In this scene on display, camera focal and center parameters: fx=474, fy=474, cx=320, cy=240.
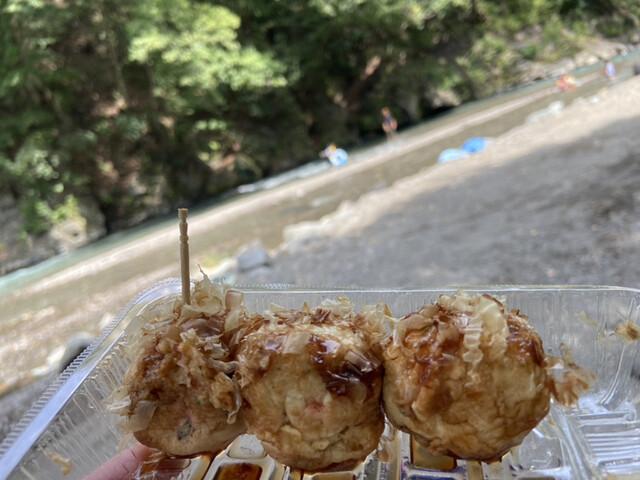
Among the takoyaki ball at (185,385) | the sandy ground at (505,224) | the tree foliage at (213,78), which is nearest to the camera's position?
the takoyaki ball at (185,385)

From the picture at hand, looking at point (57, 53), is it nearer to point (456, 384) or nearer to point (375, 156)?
point (375, 156)

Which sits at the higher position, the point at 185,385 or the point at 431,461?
the point at 185,385

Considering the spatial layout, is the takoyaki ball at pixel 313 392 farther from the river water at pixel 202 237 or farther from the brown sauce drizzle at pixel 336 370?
the river water at pixel 202 237

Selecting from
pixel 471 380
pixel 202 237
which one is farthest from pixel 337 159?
pixel 471 380

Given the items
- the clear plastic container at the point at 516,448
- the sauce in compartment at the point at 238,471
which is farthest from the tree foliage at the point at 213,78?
the sauce in compartment at the point at 238,471

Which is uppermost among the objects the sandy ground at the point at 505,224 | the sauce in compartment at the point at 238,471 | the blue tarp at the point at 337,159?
the sauce in compartment at the point at 238,471

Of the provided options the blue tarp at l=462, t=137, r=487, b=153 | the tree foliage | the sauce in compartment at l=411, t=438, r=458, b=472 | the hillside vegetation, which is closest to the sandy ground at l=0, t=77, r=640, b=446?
the blue tarp at l=462, t=137, r=487, b=153

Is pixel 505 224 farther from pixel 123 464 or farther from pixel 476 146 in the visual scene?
pixel 476 146
